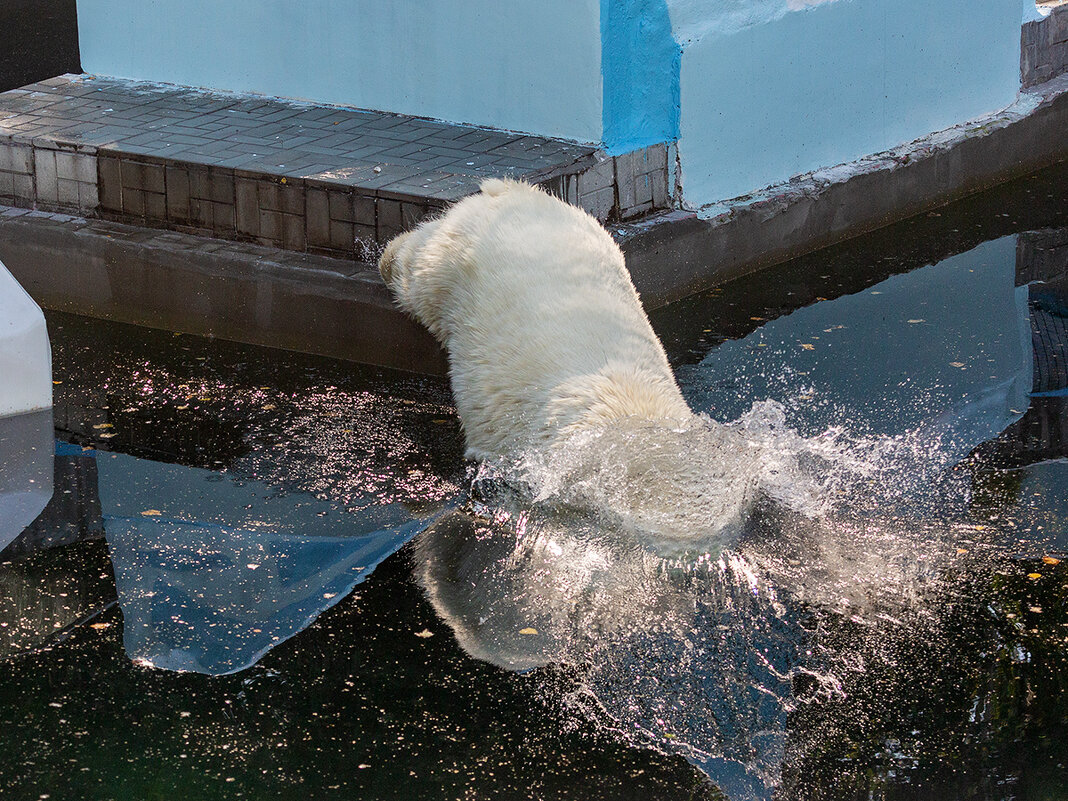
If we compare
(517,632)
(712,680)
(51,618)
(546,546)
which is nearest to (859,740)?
(712,680)

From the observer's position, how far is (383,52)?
6996mm

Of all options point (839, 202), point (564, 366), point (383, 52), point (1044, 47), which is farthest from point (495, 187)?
point (1044, 47)

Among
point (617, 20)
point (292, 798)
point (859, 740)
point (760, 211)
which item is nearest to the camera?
point (292, 798)

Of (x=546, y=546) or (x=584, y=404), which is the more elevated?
(x=584, y=404)

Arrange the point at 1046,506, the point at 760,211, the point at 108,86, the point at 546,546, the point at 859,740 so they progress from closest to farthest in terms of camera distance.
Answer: the point at 859,740 < the point at 546,546 < the point at 1046,506 < the point at 760,211 < the point at 108,86

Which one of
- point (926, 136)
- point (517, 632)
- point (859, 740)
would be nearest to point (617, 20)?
point (926, 136)

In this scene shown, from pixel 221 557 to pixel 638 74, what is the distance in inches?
145

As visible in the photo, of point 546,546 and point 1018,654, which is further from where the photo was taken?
point 546,546

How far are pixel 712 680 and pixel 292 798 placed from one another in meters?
1.15

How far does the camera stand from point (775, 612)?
3645 millimetres

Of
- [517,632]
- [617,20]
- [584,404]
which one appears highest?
[617,20]

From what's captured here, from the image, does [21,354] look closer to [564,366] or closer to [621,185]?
[564,366]

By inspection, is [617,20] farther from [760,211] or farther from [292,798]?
[292,798]

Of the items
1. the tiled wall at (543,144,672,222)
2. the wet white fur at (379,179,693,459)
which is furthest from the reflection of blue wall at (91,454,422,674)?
the tiled wall at (543,144,672,222)
